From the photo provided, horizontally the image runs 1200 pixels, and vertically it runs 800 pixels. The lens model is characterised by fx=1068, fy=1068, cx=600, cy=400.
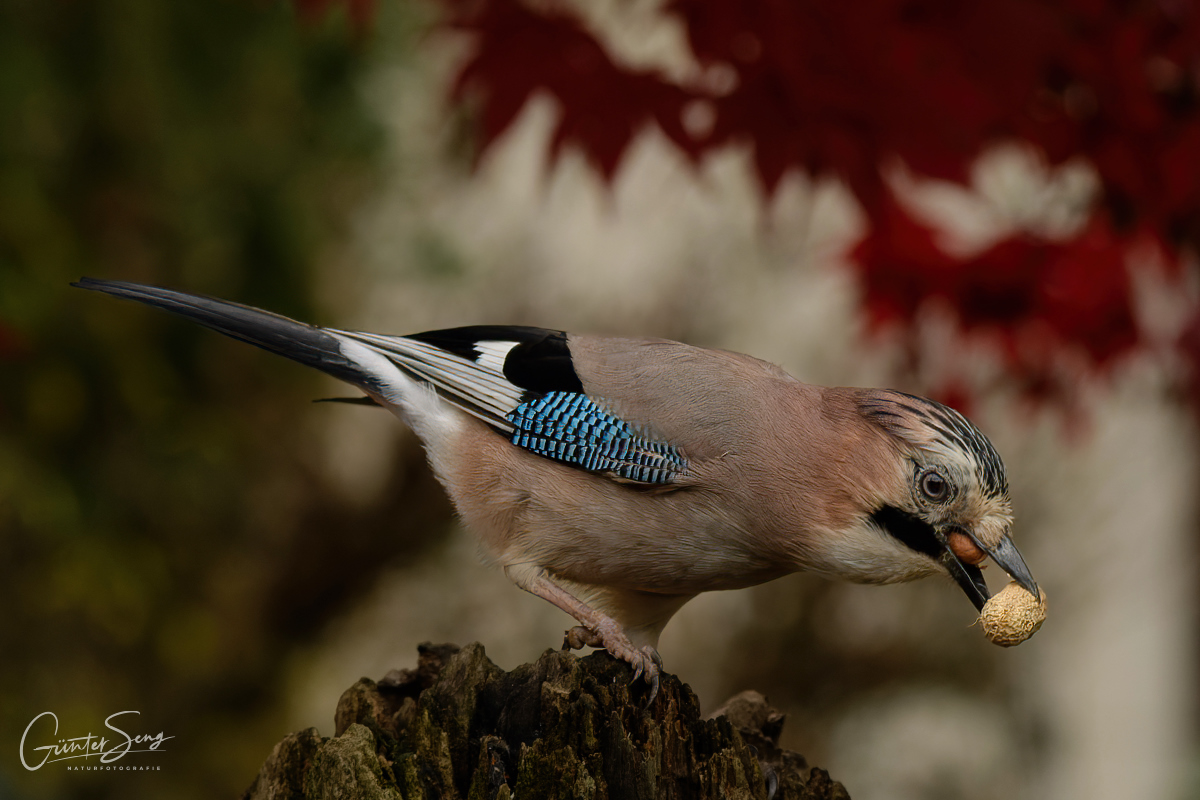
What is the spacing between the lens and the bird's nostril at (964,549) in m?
2.02

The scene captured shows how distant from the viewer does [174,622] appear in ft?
17.2

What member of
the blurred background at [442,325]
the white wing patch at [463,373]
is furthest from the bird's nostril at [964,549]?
the blurred background at [442,325]

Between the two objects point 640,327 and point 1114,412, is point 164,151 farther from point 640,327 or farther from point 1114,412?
point 1114,412

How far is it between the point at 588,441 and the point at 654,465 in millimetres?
161

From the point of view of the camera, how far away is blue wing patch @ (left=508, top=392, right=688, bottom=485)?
7.25 ft

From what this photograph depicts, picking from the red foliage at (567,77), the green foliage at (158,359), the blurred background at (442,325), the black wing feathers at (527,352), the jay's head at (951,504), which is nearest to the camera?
the jay's head at (951,504)

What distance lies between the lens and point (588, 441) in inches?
89.7

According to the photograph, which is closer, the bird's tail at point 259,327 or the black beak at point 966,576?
the black beak at point 966,576

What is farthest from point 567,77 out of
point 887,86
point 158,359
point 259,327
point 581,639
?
point 158,359

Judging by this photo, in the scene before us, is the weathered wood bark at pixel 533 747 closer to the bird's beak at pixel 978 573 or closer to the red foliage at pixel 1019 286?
the bird's beak at pixel 978 573

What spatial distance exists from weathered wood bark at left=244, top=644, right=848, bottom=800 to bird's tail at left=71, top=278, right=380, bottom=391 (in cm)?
72

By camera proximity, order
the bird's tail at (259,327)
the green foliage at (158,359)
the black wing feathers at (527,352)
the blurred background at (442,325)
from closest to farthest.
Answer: the bird's tail at (259,327) < the black wing feathers at (527,352) < the blurred background at (442,325) < the green foliage at (158,359)

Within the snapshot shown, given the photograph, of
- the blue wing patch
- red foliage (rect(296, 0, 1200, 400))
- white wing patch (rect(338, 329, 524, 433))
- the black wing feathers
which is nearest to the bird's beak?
the blue wing patch

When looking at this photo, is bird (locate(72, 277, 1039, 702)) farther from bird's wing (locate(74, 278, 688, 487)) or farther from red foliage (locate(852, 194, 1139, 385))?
red foliage (locate(852, 194, 1139, 385))
